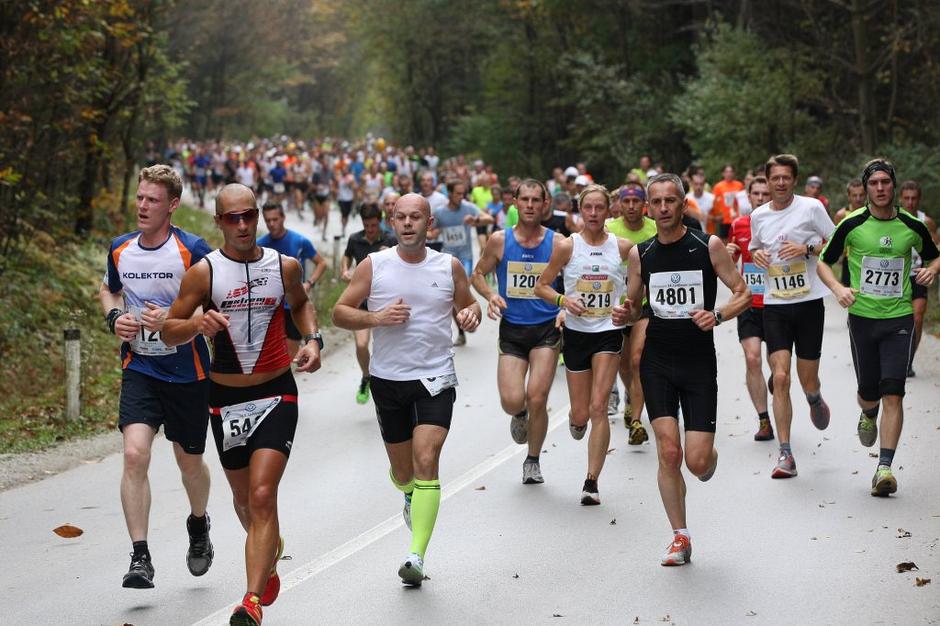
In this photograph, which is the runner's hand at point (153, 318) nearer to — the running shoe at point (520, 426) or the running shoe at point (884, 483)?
the running shoe at point (520, 426)

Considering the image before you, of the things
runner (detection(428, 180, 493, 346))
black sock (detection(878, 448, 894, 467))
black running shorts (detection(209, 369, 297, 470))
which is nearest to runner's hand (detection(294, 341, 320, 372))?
black running shorts (detection(209, 369, 297, 470))

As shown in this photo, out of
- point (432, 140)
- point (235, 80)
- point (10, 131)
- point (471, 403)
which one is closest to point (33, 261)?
point (10, 131)

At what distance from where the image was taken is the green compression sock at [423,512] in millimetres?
7645

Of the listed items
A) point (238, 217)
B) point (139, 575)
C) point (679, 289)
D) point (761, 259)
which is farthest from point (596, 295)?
point (139, 575)

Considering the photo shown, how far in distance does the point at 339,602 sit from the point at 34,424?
7.35 meters

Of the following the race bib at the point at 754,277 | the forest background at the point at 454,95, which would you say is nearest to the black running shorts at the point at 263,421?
the race bib at the point at 754,277

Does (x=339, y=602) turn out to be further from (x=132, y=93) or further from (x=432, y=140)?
(x=432, y=140)

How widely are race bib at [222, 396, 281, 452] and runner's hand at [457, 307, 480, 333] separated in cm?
139

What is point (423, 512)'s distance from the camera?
7680 mm

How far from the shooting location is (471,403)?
47.8ft

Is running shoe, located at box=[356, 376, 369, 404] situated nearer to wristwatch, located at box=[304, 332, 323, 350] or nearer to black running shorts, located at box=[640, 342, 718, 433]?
black running shorts, located at box=[640, 342, 718, 433]

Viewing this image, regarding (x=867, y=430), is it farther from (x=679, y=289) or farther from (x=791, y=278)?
(x=679, y=289)

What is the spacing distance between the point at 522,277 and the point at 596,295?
64 centimetres

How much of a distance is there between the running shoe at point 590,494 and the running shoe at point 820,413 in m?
2.37
